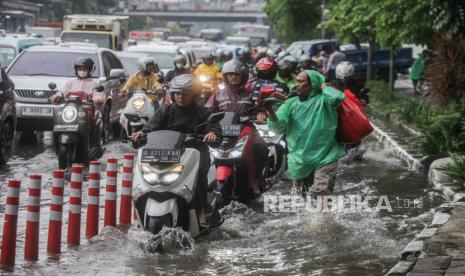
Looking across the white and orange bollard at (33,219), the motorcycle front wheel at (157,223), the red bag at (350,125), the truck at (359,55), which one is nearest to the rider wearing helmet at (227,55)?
the truck at (359,55)

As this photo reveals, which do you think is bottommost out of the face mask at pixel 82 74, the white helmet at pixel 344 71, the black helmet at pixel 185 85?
the face mask at pixel 82 74

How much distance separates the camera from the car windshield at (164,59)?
29.0 m

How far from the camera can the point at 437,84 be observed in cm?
1988

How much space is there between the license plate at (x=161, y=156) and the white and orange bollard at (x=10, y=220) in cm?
122

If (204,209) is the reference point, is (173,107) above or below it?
above

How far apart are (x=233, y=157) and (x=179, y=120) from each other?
1720 mm

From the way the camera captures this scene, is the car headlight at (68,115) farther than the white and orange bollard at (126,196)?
Yes

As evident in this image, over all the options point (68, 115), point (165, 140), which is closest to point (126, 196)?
point (165, 140)

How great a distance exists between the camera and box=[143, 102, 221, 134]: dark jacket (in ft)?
32.1

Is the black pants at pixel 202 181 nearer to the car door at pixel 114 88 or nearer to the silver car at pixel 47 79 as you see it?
the silver car at pixel 47 79

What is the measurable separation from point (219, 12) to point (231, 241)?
486 ft

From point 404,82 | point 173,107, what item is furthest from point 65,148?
point 404,82

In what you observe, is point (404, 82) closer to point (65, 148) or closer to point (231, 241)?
point (65, 148)

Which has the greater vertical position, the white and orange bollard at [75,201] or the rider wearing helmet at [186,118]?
the rider wearing helmet at [186,118]
